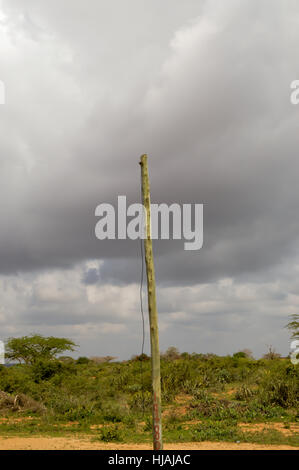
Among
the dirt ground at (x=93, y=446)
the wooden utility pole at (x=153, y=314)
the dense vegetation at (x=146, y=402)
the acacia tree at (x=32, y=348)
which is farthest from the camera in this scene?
the acacia tree at (x=32, y=348)

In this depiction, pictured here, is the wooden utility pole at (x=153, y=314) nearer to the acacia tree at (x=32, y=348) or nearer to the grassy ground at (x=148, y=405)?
the grassy ground at (x=148, y=405)

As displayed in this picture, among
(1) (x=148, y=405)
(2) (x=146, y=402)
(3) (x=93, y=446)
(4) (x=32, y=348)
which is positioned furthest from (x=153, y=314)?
(4) (x=32, y=348)


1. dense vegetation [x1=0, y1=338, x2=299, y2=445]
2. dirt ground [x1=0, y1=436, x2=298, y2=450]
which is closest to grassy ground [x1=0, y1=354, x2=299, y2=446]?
dense vegetation [x1=0, y1=338, x2=299, y2=445]

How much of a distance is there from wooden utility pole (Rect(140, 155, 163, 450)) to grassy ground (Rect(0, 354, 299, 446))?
12.1 feet

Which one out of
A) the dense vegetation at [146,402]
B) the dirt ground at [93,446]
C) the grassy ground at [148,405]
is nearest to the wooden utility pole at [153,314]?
the dense vegetation at [146,402]

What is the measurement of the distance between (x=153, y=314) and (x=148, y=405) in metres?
13.3

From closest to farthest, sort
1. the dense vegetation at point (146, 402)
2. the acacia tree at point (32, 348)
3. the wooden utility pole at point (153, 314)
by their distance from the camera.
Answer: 1. the wooden utility pole at point (153, 314)
2. the dense vegetation at point (146, 402)
3. the acacia tree at point (32, 348)

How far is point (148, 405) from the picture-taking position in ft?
67.7

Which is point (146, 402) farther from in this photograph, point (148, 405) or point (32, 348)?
point (32, 348)

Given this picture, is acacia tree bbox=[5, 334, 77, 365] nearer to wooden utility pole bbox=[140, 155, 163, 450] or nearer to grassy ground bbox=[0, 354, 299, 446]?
grassy ground bbox=[0, 354, 299, 446]

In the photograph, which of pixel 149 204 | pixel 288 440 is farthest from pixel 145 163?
pixel 288 440

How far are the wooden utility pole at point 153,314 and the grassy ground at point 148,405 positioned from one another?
12.1 feet

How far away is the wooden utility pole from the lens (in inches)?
343

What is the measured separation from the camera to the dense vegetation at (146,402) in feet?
50.9
